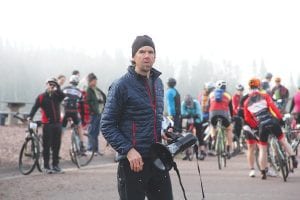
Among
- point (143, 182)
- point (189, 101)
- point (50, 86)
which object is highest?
point (50, 86)

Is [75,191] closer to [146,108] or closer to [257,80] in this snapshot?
[257,80]

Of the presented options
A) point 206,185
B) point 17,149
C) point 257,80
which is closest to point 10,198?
point 206,185

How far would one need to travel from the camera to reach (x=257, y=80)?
10.8 metres

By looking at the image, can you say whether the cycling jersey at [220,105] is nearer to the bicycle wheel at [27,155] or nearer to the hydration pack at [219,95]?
the hydration pack at [219,95]

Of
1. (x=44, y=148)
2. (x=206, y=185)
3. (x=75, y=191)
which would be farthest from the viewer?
(x=44, y=148)

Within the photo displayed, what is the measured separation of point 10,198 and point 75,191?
1.08 meters

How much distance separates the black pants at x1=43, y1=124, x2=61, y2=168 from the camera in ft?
40.2

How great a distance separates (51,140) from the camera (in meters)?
12.4

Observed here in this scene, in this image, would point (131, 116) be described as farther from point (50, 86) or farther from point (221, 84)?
point (221, 84)

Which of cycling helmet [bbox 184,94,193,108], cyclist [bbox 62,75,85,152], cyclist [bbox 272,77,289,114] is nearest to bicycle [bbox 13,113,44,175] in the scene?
cyclist [bbox 62,75,85,152]

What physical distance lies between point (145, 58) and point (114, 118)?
535mm

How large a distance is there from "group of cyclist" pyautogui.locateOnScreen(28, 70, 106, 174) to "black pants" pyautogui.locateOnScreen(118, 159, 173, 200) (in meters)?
7.58

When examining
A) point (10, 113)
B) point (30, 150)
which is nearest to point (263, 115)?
point (30, 150)

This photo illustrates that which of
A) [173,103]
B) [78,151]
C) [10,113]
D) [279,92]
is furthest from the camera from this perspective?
[10,113]
